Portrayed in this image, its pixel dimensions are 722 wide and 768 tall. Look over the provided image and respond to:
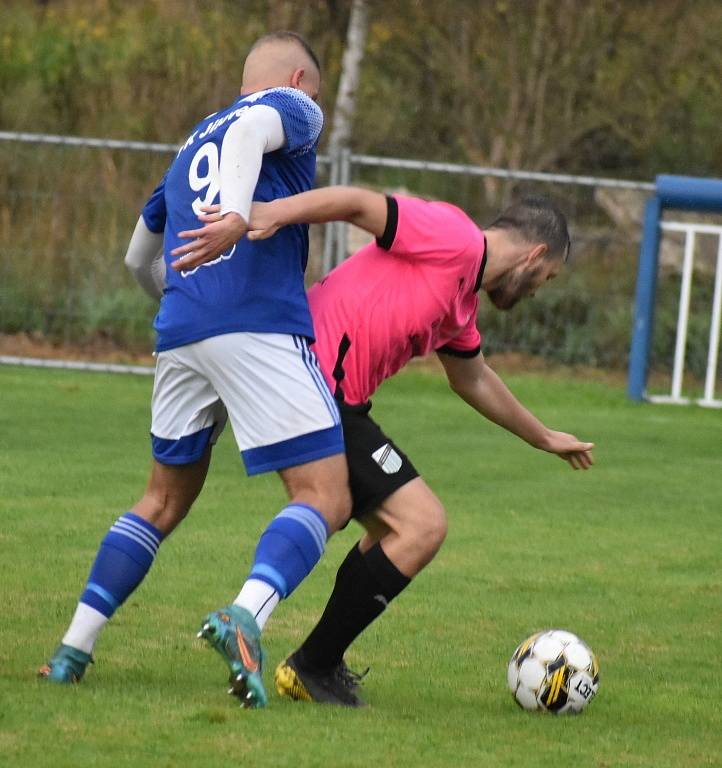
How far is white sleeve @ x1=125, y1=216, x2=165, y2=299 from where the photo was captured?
5016mm

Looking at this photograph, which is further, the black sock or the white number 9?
the black sock

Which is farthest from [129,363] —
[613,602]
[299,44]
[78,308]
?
[299,44]

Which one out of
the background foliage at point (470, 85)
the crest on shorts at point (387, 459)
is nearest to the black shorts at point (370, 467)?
the crest on shorts at point (387, 459)

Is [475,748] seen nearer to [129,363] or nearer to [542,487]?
[542,487]

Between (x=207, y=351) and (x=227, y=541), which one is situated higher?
(x=207, y=351)

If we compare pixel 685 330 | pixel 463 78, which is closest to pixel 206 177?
pixel 685 330

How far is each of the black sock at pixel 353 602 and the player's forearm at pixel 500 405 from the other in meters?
0.76

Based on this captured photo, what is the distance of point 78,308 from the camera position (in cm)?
1456

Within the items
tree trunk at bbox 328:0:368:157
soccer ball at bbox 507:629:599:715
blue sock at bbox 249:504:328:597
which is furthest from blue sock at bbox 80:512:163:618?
tree trunk at bbox 328:0:368:157

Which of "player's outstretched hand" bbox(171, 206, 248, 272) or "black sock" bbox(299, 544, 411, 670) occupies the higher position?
"player's outstretched hand" bbox(171, 206, 248, 272)

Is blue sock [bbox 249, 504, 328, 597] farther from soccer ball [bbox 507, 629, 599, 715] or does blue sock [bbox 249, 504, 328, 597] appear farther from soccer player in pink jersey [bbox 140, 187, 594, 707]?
soccer ball [bbox 507, 629, 599, 715]

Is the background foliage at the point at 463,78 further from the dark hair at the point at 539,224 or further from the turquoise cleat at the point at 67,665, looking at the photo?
the turquoise cleat at the point at 67,665

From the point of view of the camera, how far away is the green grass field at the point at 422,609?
14.1 ft

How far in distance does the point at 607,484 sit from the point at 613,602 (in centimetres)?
313
